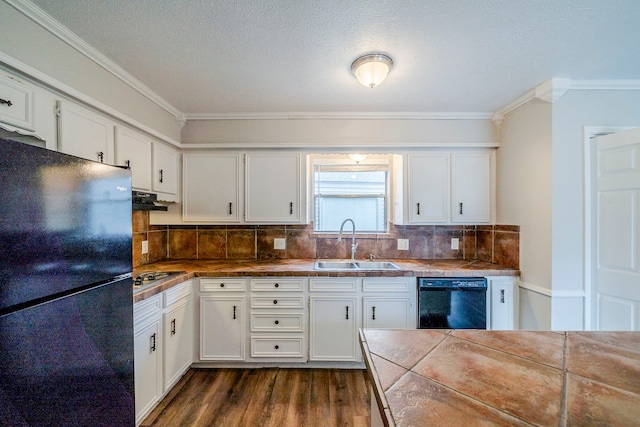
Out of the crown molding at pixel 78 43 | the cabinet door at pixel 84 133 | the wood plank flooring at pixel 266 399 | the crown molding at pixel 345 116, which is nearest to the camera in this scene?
the crown molding at pixel 78 43

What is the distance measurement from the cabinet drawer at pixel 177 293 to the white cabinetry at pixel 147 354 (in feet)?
0.23

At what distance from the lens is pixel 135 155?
200 cm

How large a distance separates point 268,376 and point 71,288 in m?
1.77

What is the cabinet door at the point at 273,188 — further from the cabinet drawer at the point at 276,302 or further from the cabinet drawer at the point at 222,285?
the cabinet drawer at the point at 276,302

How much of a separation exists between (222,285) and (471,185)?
267 cm

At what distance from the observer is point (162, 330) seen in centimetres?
189

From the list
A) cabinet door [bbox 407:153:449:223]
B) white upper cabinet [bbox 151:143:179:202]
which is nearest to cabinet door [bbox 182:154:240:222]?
white upper cabinet [bbox 151:143:179:202]

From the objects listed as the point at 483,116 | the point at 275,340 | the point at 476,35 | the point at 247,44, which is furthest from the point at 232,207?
the point at 483,116

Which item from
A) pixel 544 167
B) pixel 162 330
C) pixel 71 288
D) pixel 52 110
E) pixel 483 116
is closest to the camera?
pixel 71 288

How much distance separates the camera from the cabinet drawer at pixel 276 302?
7.54 ft

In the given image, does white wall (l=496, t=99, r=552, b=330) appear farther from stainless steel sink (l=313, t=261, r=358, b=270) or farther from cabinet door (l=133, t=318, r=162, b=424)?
cabinet door (l=133, t=318, r=162, b=424)

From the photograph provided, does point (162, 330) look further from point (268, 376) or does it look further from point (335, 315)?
point (335, 315)

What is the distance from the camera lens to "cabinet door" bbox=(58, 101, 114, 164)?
1.43 m

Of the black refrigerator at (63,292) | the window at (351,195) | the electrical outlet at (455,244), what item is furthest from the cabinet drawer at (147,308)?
the electrical outlet at (455,244)
